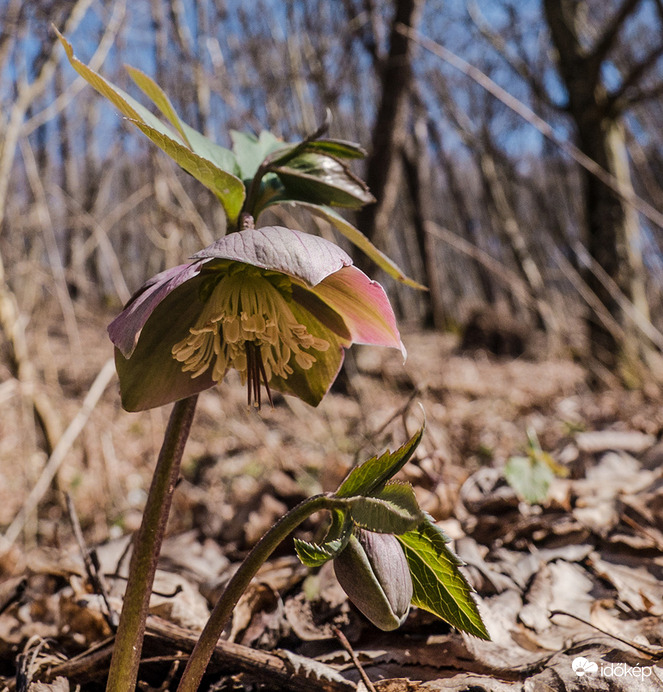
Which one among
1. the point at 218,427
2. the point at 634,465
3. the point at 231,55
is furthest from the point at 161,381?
the point at 231,55

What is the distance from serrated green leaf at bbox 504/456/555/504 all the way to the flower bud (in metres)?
0.68

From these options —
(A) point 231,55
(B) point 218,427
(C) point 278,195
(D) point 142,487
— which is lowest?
(D) point 142,487

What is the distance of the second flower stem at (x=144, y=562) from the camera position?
578 millimetres

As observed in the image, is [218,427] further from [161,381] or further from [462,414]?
[161,381]

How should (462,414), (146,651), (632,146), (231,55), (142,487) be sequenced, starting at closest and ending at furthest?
(146,651) < (142,487) < (462,414) < (231,55) < (632,146)

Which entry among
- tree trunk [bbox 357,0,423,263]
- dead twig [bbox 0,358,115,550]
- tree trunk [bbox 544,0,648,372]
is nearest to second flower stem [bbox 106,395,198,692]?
dead twig [bbox 0,358,115,550]

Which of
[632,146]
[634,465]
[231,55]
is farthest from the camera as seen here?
[632,146]

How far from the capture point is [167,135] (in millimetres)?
552

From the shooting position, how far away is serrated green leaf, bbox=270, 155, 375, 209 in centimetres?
69

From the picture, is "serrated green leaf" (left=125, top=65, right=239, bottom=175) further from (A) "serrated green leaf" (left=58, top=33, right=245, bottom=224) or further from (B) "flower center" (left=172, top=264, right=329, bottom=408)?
(B) "flower center" (left=172, top=264, right=329, bottom=408)

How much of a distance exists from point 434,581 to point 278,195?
1.60 ft

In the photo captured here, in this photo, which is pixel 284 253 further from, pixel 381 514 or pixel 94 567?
pixel 94 567

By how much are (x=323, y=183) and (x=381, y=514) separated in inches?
15.7

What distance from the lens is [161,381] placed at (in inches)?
26.0
